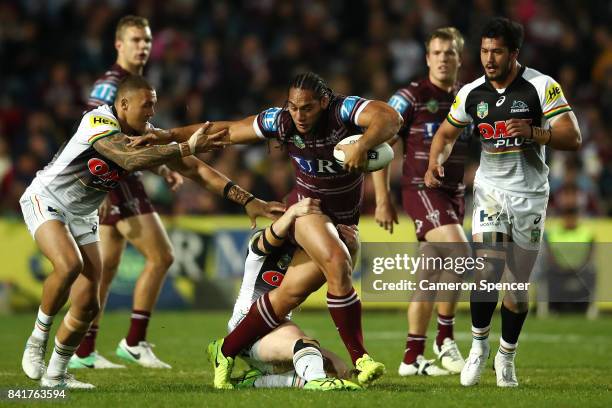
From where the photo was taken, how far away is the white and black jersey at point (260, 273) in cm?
777

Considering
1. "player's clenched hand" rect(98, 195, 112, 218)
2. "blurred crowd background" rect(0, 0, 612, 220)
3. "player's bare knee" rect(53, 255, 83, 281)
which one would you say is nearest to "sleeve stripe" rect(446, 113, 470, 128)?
"player's bare knee" rect(53, 255, 83, 281)

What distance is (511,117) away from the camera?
7629 mm

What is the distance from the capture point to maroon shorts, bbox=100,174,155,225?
9531 mm

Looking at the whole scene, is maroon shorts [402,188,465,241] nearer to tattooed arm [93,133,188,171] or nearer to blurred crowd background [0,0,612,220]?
tattooed arm [93,133,188,171]

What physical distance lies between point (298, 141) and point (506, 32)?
1686mm

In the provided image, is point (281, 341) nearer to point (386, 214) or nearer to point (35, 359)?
point (35, 359)

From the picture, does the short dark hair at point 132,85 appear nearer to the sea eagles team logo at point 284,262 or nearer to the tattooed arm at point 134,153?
the tattooed arm at point 134,153

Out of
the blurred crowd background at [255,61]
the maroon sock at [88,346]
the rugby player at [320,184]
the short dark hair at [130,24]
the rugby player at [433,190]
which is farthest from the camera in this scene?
the blurred crowd background at [255,61]

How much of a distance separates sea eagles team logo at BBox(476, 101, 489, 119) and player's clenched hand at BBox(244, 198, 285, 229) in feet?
5.23

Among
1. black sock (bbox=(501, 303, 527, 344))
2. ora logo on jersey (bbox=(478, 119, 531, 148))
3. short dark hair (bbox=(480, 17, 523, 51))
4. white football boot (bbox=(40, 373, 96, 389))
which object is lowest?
white football boot (bbox=(40, 373, 96, 389))

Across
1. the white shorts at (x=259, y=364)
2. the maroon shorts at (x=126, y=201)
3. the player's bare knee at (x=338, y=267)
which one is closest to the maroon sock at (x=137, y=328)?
the maroon shorts at (x=126, y=201)

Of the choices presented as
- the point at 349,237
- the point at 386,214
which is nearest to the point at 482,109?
the point at 349,237

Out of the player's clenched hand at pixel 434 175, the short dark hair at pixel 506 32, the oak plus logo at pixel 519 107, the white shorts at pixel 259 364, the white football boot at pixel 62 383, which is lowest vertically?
the white football boot at pixel 62 383

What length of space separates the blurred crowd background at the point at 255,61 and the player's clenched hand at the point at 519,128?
8.58 m
